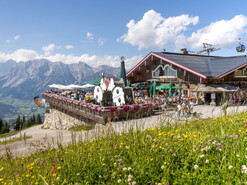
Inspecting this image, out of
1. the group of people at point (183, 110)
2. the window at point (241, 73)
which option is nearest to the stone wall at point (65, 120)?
the group of people at point (183, 110)

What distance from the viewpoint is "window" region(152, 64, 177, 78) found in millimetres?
22938

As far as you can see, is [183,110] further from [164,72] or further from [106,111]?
[164,72]

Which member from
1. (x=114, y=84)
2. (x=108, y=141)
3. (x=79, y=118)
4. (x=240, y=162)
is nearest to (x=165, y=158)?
(x=240, y=162)

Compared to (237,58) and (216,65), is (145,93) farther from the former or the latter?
(237,58)

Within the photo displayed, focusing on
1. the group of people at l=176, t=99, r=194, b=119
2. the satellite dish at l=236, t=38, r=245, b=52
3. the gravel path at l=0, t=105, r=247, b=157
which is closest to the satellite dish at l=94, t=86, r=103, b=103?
the gravel path at l=0, t=105, r=247, b=157

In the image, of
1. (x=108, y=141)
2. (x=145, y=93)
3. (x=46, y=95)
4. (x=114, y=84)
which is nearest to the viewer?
(x=108, y=141)

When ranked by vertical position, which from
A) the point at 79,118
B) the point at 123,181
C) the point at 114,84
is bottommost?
the point at 79,118

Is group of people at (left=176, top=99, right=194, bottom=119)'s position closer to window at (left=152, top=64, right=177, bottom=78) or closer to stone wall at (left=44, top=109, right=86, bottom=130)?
stone wall at (left=44, top=109, right=86, bottom=130)

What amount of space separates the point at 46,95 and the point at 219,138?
3097cm

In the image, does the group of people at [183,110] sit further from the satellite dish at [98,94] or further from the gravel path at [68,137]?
the satellite dish at [98,94]

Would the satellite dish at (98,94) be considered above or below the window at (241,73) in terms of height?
below

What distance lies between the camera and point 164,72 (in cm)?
2431

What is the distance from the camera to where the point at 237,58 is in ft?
70.9

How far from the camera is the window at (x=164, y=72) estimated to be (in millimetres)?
22938
